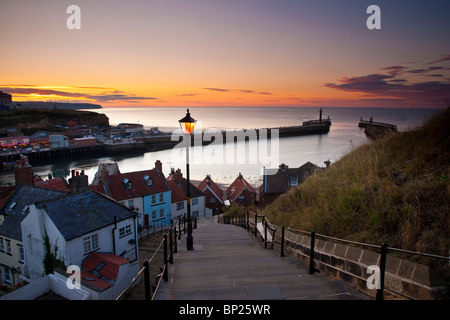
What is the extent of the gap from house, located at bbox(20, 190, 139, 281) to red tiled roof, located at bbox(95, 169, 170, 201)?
391 inches

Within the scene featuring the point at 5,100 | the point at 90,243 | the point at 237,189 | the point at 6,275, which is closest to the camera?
the point at 90,243

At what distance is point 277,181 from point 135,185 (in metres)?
16.7

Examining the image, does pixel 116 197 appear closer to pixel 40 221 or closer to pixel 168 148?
pixel 40 221

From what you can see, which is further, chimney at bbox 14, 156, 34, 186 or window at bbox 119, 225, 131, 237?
chimney at bbox 14, 156, 34, 186

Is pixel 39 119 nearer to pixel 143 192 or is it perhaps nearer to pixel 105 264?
pixel 143 192

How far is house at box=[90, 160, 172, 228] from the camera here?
2897 centimetres

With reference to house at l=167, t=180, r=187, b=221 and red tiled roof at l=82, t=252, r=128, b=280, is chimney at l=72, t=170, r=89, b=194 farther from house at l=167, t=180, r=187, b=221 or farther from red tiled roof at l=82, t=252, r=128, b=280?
house at l=167, t=180, r=187, b=221

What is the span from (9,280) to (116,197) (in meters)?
10.6

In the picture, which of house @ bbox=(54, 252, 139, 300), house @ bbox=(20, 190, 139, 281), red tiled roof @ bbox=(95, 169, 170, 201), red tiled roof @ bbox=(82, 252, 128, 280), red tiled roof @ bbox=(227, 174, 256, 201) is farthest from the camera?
red tiled roof @ bbox=(227, 174, 256, 201)

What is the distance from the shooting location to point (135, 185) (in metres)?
30.5

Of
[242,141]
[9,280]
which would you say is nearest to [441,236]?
[9,280]

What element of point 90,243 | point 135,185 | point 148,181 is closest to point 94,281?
point 90,243

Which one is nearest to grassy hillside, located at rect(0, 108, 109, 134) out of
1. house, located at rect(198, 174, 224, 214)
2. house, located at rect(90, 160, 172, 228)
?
house, located at rect(198, 174, 224, 214)

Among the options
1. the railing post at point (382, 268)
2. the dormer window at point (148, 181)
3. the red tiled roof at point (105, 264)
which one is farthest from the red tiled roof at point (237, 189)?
the railing post at point (382, 268)
